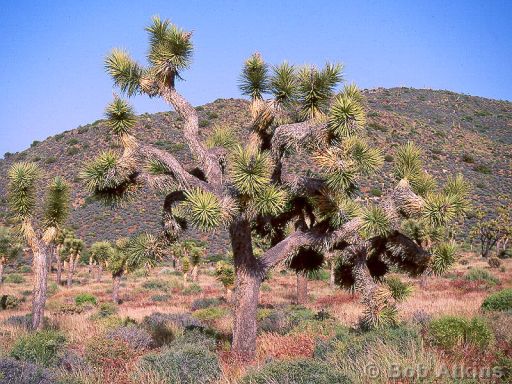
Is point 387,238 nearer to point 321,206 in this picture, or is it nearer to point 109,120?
point 321,206

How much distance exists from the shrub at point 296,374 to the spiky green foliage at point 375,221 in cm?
300

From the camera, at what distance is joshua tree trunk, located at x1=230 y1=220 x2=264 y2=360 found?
8.35m

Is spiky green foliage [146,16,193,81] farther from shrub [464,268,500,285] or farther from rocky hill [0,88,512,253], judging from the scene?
rocky hill [0,88,512,253]

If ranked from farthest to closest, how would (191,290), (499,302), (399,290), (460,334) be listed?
(191,290)
(499,302)
(399,290)
(460,334)

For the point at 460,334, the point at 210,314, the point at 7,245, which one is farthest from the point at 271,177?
the point at 7,245

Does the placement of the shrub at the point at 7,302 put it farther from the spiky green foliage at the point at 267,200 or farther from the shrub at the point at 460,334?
the shrub at the point at 460,334

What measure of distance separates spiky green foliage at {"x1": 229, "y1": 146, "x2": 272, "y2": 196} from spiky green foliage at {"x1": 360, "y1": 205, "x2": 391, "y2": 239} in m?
1.89

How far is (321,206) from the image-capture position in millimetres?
8406

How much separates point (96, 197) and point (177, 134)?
4598 cm

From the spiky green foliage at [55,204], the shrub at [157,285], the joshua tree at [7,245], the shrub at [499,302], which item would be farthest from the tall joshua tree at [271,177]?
the joshua tree at [7,245]

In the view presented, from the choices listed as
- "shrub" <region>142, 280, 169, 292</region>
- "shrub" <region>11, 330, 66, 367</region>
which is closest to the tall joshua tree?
"shrub" <region>11, 330, 66, 367</region>

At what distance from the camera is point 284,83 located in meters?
8.96

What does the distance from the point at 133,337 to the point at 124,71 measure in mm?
5009

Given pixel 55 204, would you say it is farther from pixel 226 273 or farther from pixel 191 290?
pixel 191 290
